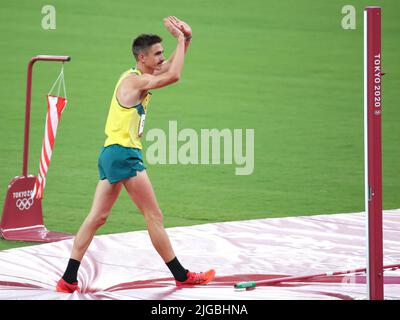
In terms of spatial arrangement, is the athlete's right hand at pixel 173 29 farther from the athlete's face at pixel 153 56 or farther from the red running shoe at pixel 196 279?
the red running shoe at pixel 196 279

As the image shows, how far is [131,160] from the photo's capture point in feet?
26.4

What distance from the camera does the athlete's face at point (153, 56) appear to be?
321 inches

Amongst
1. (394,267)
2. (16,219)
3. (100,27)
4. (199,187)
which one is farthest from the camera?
(100,27)

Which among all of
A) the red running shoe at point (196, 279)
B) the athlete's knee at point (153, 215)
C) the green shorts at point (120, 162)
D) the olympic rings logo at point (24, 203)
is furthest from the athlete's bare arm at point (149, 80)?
the olympic rings logo at point (24, 203)

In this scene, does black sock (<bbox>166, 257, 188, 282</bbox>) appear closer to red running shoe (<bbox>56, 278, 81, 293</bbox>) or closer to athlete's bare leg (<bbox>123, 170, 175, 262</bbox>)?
athlete's bare leg (<bbox>123, 170, 175, 262</bbox>)

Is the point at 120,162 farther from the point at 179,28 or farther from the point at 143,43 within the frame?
the point at 179,28

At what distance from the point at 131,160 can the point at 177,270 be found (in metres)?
0.94

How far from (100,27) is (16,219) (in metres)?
12.1

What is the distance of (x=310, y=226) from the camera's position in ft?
33.9

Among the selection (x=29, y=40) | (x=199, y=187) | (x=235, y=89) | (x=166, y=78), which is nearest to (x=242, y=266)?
(x=166, y=78)

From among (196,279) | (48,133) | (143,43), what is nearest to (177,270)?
(196,279)

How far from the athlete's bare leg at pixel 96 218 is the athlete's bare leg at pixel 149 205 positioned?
14cm
